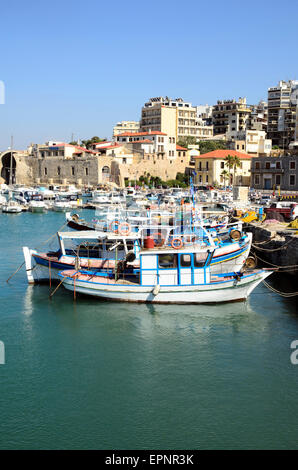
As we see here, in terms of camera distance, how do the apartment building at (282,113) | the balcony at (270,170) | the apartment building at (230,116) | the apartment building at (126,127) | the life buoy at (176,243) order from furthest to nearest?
the apartment building at (126,127) < the apartment building at (230,116) < the apartment building at (282,113) < the balcony at (270,170) < the life buoy at (176,243)

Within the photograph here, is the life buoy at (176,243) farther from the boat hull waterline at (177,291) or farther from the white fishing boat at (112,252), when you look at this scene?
the boat hull waterline at (177,291)

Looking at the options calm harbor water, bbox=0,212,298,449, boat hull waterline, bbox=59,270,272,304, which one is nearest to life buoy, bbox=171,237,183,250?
boat hull waterline, bbox=59,270,272,304

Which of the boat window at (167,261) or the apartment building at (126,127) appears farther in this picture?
the apartment building at (126,127)

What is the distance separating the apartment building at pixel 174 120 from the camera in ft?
305

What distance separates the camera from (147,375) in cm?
1331

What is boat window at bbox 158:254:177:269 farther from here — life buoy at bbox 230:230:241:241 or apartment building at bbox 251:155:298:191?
apartment building at bbox 251:155:298:191

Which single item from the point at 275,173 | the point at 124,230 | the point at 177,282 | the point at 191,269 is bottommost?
the point at 177,282

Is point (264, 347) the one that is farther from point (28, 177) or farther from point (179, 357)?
point (28, 177)

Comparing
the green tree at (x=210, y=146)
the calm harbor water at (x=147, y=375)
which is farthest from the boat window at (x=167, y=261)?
the green tree at (x=210, y=146)

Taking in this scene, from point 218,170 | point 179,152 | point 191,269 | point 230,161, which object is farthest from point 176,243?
point 179,152

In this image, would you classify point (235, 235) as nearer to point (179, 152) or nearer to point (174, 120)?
point (179, 152)

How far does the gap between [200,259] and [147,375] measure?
6364 millimetres

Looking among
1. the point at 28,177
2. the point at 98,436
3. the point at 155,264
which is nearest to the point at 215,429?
the point at 98,436

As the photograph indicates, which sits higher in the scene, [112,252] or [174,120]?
Answer: [174,120]
